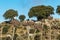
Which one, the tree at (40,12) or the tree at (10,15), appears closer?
the tree at (10,15)

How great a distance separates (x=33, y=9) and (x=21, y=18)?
725cm

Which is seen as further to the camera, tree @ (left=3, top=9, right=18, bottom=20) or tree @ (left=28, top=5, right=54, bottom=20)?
tree @ (left=28, top=5, right=54, bottom=20)

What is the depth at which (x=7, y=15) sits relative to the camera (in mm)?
85875

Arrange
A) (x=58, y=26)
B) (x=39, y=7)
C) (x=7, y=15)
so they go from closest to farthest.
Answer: (x=58, y=26), (x=7, y=15), (x=39, y=7)

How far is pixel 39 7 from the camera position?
9225 cm

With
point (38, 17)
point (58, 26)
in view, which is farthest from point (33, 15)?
point (58, 26)

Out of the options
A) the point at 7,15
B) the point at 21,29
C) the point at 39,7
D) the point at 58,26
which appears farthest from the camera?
the point at 39,7

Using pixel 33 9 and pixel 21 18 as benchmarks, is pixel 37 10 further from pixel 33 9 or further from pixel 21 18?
pixel 21 18

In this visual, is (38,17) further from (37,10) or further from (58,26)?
(58,26)

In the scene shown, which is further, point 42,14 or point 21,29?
point 42,14

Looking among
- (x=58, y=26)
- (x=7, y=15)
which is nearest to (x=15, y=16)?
(x=7, y=15)

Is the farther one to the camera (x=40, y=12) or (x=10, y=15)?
(x=40, y=12)

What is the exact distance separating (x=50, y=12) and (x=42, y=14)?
4546 mm

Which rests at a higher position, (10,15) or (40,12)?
(40,12)
